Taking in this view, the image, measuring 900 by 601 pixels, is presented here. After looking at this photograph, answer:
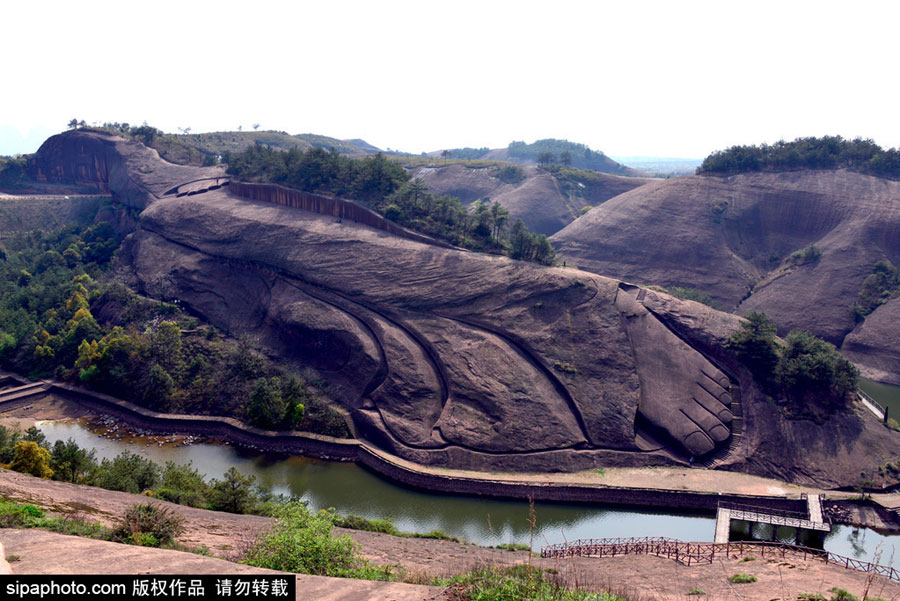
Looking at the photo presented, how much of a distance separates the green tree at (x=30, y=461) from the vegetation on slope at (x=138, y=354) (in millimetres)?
12306

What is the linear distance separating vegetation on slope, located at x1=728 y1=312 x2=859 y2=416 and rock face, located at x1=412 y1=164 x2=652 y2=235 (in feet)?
177

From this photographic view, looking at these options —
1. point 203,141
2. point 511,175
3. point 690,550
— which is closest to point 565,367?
point 690,550

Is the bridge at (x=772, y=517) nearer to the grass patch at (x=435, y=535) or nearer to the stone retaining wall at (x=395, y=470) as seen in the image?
the stone retaining wall at (x=395, y=470)

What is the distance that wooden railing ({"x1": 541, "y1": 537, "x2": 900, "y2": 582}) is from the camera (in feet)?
70.2

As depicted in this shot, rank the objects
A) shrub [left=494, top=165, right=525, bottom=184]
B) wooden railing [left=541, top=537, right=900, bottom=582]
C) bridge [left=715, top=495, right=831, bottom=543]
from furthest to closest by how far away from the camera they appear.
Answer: shrub [left=494, top=165, right=525, bottom=184] → bridge [left=715, top=495, right=831, bottom=543] → wooden railing [left=541, top=537, right=900, bottom=582]

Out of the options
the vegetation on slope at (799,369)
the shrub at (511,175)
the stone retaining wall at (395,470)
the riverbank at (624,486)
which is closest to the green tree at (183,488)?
the stone retaining wall at (395,470)

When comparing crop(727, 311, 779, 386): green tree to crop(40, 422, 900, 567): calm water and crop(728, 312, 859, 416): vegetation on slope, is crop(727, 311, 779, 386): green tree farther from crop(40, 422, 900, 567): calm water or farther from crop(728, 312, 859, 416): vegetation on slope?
crop(40, 422, 900, 567): calm water

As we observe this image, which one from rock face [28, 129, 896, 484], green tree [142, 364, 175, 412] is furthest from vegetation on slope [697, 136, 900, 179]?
green tree [142, 364, 175, 412]

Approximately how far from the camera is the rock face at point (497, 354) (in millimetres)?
32969

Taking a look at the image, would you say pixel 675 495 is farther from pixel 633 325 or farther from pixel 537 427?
pixel 633 325

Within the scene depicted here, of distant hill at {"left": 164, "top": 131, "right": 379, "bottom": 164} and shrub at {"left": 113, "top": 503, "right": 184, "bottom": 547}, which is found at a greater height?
distant hill at {"left": 164, "top": 131, "right": 379, "bottom": 164}

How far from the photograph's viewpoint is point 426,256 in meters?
45.7

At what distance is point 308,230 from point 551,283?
2406cm

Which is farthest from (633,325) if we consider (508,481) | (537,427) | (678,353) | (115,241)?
(115,241)
